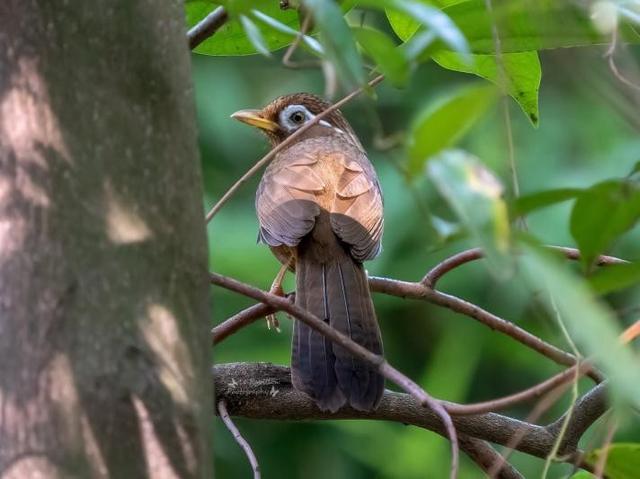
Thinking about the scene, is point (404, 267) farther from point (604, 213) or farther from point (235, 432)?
point (604, 213)

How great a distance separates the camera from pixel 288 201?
3.33 m

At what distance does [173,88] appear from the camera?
1.34m

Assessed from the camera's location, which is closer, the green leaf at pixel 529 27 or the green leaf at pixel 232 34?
the green leaf at pixel 529 27

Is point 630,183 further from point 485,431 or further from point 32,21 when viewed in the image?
point 485,431

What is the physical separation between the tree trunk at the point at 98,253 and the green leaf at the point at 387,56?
0.29m

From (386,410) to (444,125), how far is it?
1376 millimetres

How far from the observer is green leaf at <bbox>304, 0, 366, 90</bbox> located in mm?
1054

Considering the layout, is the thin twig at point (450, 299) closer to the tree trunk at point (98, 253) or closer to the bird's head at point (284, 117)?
the tree trunk at point (98, 253)

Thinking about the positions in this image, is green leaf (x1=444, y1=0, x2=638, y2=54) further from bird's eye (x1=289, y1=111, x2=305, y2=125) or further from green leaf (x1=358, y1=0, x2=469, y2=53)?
bird's eye (x1=289, y1=111, x2=305, y2=125)

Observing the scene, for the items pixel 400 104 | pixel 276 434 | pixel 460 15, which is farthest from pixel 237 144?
pixel 460 15

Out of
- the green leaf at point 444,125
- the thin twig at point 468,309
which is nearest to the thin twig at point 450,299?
the thin twig at point 468,309

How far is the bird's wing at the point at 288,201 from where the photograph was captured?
3.17 metres

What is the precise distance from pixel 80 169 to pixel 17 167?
0.07m

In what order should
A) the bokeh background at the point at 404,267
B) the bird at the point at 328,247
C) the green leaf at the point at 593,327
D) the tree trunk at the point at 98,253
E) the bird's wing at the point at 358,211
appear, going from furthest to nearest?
the bokeh background at the point at 404,267 < the bird's wing at the point at 358,211 < the bird at the point at 328,247 < the tree trunk at the point at 98,253 < the green leaf at the point at 593,327
